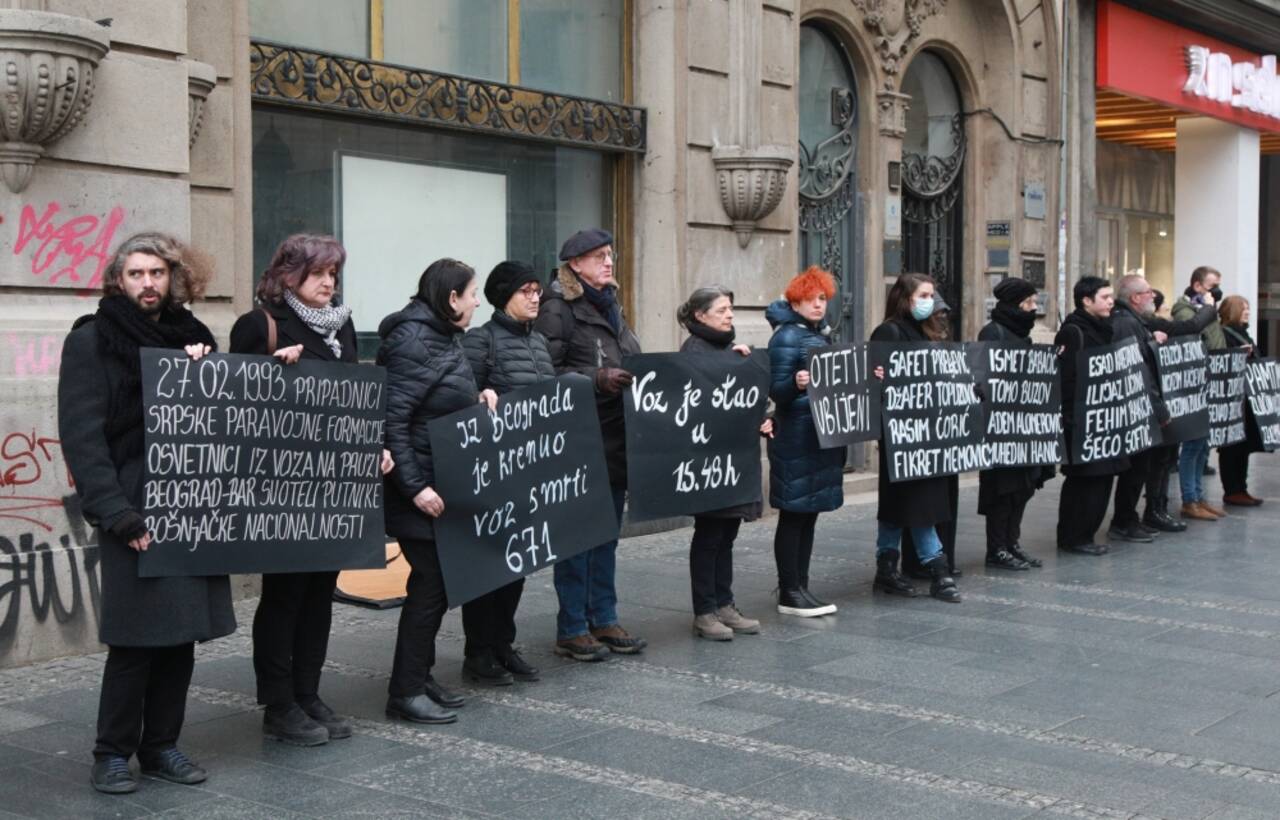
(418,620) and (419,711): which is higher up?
(418,620)

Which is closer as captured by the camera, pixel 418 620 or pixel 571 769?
pixel 571 769

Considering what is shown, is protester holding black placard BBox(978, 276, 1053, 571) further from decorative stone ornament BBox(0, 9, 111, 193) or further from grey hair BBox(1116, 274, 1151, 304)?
decorative stone ornament BBox(0, 9, 111, 193)

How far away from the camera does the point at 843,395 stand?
8.45 m

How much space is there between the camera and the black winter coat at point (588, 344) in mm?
7246

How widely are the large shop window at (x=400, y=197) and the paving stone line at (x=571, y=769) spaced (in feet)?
13.1

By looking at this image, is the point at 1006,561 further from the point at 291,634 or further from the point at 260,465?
the point at 260,465

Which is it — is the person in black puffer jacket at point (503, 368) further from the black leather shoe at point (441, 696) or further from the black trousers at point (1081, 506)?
the black trousers at point (1081, 506)

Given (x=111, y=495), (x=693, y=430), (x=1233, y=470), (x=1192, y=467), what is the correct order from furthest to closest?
(x=1233, y=470) → (x=1192, y=467) → (x=693, y=430) → (x=111, y=495)

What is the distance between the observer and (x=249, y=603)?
28.0 ft

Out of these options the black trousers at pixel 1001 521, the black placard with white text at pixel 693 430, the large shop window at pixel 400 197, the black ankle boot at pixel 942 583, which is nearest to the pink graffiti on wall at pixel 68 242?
the large shop window at pixel 400 197

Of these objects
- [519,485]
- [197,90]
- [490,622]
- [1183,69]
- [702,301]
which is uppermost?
[1183,69]

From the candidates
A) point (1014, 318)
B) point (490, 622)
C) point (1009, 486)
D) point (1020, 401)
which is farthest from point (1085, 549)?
point (490, 622)

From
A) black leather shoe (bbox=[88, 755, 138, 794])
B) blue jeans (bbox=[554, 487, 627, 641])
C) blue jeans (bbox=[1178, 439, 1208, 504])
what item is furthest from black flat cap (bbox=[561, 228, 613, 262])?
blue jeans (bbox=[1178, 439, 1208, 504])

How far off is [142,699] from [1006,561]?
19.3ft
